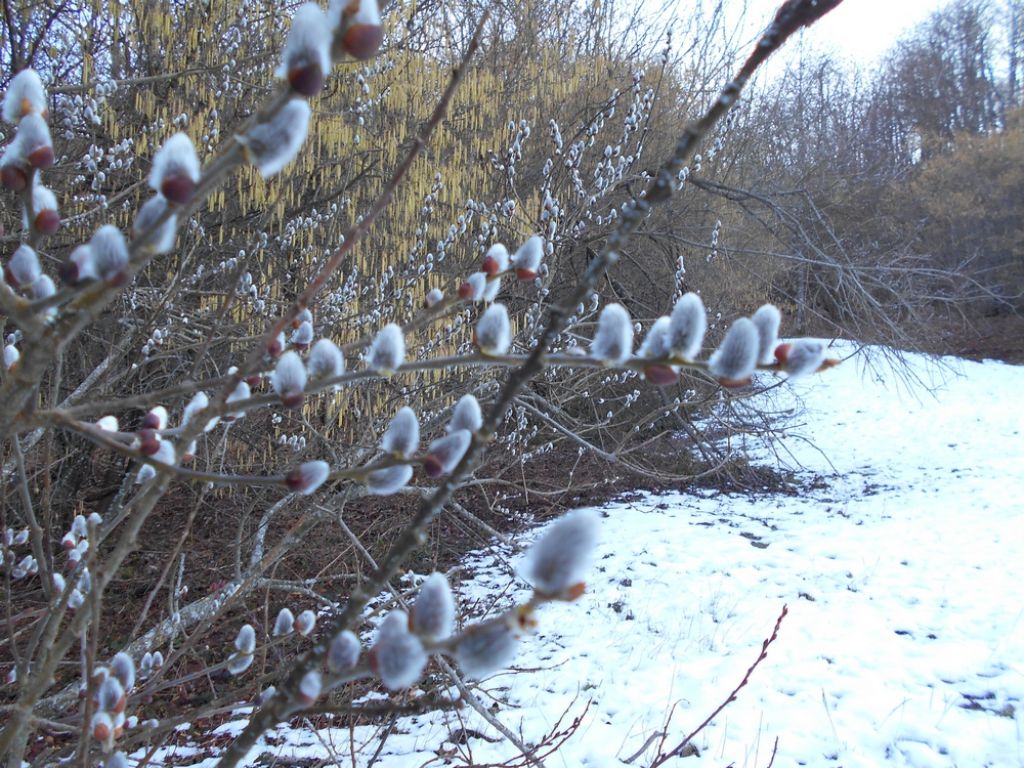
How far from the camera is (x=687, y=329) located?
69 centimetres

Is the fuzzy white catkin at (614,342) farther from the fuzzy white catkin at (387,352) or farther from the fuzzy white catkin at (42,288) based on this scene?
the fuzzy white catkin at (42,288)

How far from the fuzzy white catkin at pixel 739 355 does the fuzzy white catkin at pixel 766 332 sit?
32mm

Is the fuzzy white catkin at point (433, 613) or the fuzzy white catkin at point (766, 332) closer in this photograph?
the fuzzy white catkin at point (433, 613)

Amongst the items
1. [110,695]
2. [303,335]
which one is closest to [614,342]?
[303,335]

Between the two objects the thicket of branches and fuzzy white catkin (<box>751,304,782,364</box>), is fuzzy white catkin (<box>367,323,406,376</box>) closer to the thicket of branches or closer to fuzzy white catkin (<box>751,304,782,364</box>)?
the thicket of branches

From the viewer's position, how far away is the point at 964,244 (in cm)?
1834

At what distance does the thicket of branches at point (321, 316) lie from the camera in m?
0.68

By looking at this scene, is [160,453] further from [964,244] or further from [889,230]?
[964,244]

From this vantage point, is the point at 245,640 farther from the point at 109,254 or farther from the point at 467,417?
the point at 109,254

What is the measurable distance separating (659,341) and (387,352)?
298mm

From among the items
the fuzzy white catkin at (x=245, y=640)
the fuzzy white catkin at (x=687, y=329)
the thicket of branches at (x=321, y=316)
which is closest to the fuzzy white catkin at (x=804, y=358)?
the thicket of branches at (x=321, y=316)

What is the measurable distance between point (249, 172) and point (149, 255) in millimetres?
4096

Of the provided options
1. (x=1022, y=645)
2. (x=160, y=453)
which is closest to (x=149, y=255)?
(x=160, y=453)

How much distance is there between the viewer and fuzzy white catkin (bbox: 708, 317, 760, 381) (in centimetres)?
69
